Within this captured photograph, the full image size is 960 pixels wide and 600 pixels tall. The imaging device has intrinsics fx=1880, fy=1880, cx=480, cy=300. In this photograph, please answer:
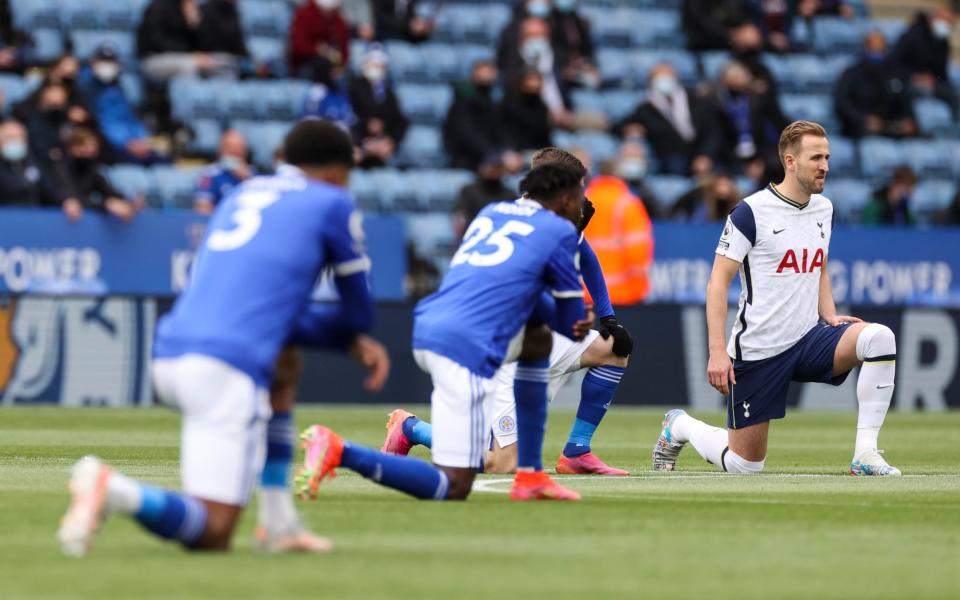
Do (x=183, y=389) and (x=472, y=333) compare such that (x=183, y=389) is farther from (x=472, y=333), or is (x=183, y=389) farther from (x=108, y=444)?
(x=108, y=444)

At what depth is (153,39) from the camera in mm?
21562

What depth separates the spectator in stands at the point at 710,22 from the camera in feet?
87.8

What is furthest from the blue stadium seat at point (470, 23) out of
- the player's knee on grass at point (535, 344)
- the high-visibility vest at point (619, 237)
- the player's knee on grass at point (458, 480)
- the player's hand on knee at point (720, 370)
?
the player's knee on grass at point (458, 480)

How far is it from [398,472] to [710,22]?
19.4 meters

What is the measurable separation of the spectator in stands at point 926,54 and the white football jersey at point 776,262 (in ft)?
55.6

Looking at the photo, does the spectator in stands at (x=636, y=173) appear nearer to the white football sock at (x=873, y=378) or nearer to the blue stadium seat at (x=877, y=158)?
the blue stadium seat at (x=877, y=158)

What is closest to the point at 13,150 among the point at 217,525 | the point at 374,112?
the point at 374,112

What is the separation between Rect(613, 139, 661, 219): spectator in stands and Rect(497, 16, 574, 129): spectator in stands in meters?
1.57

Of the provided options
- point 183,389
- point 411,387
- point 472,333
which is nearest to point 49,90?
point 411,387

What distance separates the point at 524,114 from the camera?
22406 mm

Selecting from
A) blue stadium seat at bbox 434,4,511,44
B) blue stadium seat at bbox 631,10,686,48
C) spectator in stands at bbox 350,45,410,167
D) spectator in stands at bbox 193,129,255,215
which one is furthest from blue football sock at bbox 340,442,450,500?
blue stadium seat at bbox 631,10,686,48

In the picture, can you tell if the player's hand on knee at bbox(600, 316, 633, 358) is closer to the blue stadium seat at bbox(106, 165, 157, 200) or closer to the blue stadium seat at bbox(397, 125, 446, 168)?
the blue stadium seat at bbox(106, 165, 157, 200)

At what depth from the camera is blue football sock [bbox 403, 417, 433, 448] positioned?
1042 cm

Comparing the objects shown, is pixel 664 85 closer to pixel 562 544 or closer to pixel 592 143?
pixel 592 143
